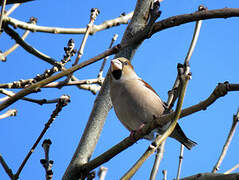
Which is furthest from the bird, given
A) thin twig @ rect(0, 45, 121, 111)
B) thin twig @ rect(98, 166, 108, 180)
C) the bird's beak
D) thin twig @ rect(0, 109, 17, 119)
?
thin twig @ rect(98, 166, 108, 180)

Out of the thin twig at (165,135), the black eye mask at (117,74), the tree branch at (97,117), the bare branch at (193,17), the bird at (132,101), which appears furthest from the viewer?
the black eye mask at (117,74)

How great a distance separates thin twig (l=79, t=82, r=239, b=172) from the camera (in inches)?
91.5

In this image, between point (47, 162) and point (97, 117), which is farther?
point (97, 117)

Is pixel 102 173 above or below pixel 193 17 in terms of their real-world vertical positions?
below

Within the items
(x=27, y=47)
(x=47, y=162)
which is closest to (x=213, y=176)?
(x=47, y=162)

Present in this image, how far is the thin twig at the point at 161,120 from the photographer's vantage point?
2.32 meters

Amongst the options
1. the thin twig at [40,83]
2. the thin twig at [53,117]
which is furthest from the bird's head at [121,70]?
the thin twig at [40,83]

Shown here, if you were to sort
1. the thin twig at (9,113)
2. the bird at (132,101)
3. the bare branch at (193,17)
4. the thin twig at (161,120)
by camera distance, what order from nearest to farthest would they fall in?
1. the thin twig at (161,120)
2. the bare branch at (193,17)
3. the thin twig at (9,113)
4. the bird at (132,101)

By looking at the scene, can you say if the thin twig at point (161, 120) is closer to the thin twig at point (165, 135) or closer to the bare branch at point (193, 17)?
the thin twig at point (165, 135)

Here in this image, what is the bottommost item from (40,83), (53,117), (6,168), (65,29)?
(6,168)

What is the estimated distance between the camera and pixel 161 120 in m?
2.61

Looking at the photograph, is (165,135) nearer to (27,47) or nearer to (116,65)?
(116,65)

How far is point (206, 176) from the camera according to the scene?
9.12ft

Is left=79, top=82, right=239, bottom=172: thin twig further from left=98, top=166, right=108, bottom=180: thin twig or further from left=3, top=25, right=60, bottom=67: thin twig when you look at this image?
left=3, top=25, right=60, bottom=67: thin twig
